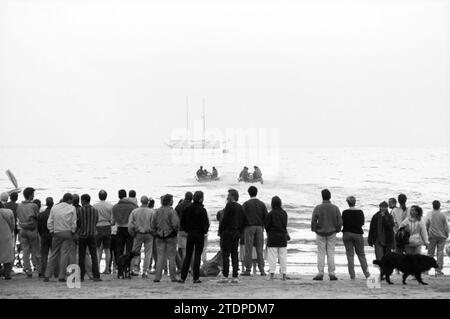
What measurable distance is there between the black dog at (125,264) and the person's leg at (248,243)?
204 centimetres

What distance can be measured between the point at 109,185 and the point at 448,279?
7439 centimetres

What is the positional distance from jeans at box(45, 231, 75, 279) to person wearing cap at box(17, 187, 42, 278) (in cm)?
80

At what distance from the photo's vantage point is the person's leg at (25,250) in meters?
13.2

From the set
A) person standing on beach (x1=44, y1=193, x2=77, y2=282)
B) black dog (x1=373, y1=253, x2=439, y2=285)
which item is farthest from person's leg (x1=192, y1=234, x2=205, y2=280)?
black dog (x1=373, y1=253, x2=439, y2=285)

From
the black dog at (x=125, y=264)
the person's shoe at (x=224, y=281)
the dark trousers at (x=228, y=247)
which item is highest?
the dark trousers at (x=228, y=247)

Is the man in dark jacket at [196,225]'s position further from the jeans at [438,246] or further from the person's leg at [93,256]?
the jeans at [438,246]

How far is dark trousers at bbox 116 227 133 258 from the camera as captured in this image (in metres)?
13.5

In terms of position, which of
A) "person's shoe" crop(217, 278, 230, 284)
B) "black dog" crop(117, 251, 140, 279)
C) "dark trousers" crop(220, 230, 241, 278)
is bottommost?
"person's shoe" crop(217, 278, 230, 284)

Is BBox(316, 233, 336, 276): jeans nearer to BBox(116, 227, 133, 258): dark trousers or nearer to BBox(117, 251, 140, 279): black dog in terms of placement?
BBox(117, 251, 140, 279): black dog

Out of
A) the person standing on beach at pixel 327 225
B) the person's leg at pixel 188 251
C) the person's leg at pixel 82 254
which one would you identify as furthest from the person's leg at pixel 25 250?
the person standing on beach at pixel 327 225

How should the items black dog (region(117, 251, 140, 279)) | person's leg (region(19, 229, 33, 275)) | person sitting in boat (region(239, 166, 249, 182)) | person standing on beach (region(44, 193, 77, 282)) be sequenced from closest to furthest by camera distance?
1. person standing on beach (region(44, 193, 77, 282))
2. black dog (region(117, 251, 140, 279))
3. person's leg (region(19, 229, 33, 275))
4. person sitting in boat (region(239, 166, 249, 182))

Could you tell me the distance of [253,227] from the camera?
13.7 meters
